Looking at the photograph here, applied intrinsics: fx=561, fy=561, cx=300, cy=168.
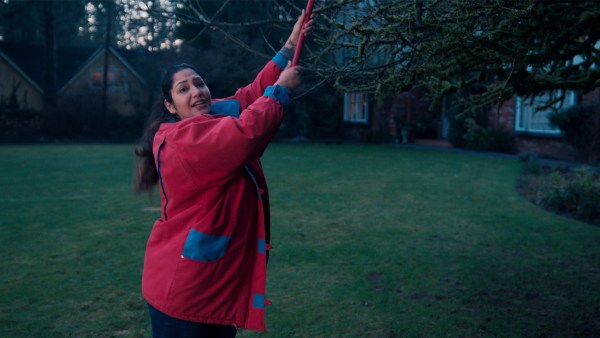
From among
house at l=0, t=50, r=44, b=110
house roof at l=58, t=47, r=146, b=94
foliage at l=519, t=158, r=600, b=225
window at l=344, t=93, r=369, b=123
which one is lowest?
foliage at l=519, t=158, r=600, b=225

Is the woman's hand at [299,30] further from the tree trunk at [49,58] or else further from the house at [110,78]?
the house at [110,78]

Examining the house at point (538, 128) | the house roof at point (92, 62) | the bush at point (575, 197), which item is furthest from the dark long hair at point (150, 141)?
the house roof at point (92, 62)

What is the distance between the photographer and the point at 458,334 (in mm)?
4195

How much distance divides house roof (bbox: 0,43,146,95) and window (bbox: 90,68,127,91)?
2.11 feet

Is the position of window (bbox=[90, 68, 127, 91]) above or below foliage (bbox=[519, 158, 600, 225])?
above

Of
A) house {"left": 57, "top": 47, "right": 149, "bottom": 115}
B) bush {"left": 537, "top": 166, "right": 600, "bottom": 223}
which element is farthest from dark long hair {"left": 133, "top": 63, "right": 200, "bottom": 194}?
house {"left": 57, "top": 47, "right": 149, "bottom": 115}

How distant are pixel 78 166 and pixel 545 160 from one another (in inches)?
505

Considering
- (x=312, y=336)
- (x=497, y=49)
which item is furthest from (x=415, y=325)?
(x=497, y=49)

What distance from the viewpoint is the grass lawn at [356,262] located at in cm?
443

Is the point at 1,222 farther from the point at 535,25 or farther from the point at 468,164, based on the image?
the point at 468,164

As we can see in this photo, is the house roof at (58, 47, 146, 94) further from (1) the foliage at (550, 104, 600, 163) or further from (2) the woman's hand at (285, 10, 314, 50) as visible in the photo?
(2) the woman's hand at (285, 10, 314, 50)

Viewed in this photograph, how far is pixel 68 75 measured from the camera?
36.8 meters

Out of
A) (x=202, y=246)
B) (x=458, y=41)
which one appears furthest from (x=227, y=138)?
(x=458, y=41)

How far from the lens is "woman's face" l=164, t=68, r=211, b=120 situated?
8.34 feet
